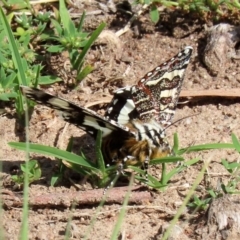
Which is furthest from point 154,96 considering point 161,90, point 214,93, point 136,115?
point 214,93

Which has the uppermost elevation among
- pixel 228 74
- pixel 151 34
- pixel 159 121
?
pixel 151 34

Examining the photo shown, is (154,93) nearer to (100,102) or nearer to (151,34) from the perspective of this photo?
(100,102)

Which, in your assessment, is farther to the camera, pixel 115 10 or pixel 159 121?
pixel 115 10

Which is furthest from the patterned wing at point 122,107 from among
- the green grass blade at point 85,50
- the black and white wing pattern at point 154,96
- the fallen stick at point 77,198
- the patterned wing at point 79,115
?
the fallen stick at point 77,198

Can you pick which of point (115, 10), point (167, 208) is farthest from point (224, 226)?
point (115, 10)

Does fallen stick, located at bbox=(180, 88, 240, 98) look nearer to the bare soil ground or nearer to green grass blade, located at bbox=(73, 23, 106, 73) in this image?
the bare soil ground

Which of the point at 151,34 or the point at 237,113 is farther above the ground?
the point at 151,34

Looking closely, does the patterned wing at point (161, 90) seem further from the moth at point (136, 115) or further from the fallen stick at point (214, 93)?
the fallen stick at point (214, 93)
